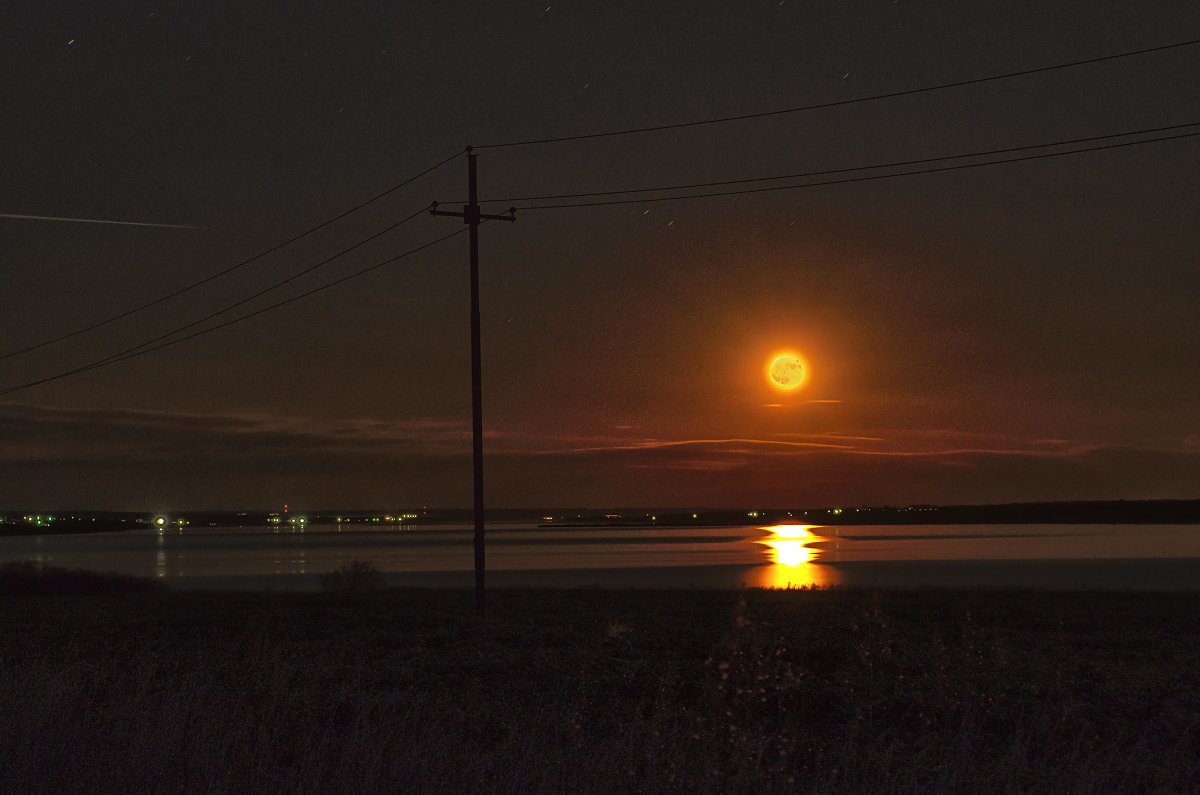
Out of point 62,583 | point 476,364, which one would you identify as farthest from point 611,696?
point 62,583

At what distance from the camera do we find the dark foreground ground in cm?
1098

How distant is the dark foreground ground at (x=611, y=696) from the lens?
36.0 ft

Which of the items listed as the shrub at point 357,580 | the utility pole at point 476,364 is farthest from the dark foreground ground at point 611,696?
the shrub at point 357,580

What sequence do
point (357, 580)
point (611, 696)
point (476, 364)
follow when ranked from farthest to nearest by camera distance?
point (357, 580)
point (476, 364)
point (611, 696)

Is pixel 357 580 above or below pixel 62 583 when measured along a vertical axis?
below

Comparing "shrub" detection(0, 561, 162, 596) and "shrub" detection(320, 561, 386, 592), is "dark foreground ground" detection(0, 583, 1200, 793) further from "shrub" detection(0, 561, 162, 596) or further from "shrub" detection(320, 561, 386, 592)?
"shrub" detection(0, 561, 162, 596)

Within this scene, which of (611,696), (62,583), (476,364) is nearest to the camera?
(611,696)

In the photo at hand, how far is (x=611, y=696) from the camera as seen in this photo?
56.0ft

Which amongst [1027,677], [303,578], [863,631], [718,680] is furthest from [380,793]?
[303,578]

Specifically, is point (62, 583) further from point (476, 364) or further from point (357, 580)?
point (476, 364)

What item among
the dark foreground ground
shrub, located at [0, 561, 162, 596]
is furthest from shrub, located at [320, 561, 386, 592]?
the dark foreground ground

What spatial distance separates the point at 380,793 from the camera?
10.0m

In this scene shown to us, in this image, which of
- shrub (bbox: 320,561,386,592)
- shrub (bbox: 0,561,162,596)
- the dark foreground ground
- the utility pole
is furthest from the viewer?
shrub (bbox: 0,561,162,596)

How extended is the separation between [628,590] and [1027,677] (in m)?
19.0
